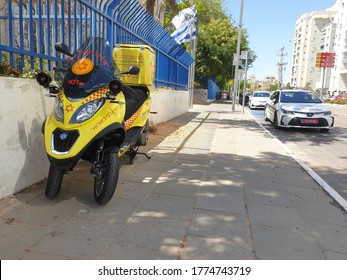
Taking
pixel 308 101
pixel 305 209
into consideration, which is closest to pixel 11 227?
pixel 305 209

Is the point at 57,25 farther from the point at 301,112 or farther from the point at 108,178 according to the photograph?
the point at 301,112

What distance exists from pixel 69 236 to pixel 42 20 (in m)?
2.93

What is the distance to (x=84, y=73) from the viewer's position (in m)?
3.55

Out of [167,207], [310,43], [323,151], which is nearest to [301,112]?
[323,151]

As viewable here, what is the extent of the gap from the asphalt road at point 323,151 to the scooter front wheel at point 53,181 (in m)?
3.81

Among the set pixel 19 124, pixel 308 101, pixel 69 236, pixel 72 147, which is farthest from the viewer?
pixel 308 101

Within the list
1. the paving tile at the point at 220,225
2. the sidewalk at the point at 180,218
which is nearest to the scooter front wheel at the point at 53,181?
the sidewalk at the point at 180,218

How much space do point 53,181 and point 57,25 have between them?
7.89ft

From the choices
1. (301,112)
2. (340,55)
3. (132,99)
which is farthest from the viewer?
(340,55)

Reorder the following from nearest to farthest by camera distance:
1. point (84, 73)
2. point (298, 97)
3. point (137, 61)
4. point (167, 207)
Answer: point (84, 73)
point (167, 207)
point (137, 61)
point (298, 97)

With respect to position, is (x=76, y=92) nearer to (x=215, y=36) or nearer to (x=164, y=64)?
(x=164, y=64)

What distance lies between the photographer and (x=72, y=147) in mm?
3381

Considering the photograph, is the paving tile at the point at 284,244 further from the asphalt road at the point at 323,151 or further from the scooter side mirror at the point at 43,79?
the scooter side mirror at the point at 43,79
